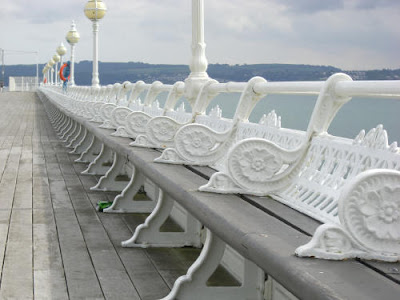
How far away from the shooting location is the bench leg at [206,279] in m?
3.39

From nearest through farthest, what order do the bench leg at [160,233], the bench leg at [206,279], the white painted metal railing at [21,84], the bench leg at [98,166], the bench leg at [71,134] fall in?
the bench leg at [206,279], the bench leg at [160,233], the bench leg at [98,166], the bench leg at [71,134], the white painted metal railing at [21,84]

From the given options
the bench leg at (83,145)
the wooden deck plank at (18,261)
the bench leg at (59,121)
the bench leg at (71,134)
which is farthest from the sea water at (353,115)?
the bench leg at (59,121)

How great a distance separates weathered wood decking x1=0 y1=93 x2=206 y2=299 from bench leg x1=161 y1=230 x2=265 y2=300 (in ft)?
0.62

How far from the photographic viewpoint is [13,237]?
4.67 m

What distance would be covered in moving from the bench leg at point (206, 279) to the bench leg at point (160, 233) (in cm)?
115

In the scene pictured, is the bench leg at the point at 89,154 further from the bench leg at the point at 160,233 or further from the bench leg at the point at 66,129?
the bench leg at the point at 160,233

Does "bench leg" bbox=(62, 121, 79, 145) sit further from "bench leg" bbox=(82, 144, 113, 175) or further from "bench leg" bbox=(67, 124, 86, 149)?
"bench leg" bbox=(82, 144, 113, 175)

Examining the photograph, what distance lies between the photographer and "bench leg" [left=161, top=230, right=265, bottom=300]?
339 centimetres

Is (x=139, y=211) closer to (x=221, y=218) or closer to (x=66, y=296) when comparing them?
(x=66, y=296)

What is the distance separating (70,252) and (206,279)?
1.21 metres

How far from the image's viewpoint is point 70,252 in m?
4.32

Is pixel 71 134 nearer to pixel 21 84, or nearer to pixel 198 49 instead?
pixel 198 49

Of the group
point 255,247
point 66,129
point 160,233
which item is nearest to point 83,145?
point 66,129

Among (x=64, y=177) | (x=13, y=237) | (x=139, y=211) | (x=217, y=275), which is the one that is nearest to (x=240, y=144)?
(x=217, y=275)
